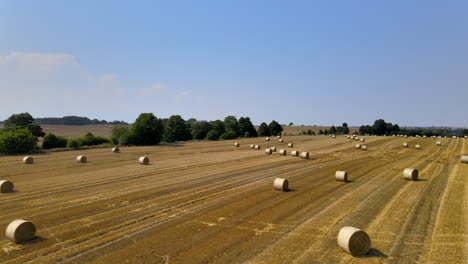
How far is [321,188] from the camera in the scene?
1756 cm

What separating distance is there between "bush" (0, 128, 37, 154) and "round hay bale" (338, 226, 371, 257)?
129ft

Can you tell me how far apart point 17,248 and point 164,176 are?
490 inches

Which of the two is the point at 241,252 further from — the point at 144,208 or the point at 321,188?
the point at 321,188

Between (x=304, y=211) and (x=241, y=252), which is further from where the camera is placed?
(x=304, y=211)

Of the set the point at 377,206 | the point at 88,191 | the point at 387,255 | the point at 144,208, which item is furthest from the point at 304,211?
the point at 88,191

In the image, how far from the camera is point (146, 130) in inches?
2132

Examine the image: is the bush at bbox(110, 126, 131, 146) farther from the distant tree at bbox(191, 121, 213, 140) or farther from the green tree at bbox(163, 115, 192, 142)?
the distant tree at bbox(191, 121, 213, 140)

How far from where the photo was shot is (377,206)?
1366 centimetres

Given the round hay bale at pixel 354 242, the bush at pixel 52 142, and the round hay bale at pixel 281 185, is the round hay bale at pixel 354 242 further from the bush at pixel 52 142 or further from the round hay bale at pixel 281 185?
the bush at pixel 52 142

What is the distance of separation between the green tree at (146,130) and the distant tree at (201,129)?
24.1 meters

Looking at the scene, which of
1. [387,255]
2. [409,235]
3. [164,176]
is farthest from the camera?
[164,176]

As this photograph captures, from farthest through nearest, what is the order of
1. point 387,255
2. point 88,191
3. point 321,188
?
point 321,188 → point 88,191 → point 387,255

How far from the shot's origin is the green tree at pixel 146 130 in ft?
175

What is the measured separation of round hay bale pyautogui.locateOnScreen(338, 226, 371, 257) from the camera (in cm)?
870
